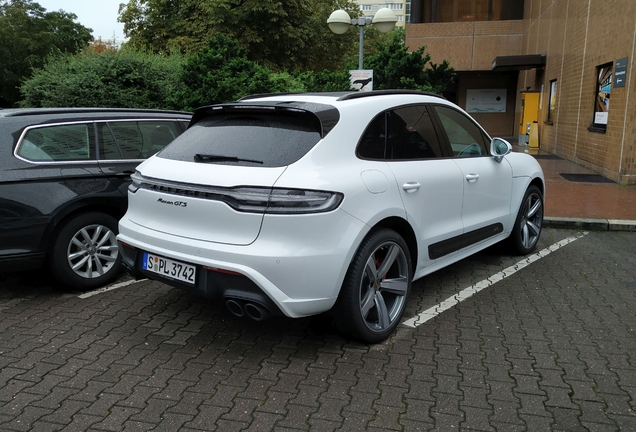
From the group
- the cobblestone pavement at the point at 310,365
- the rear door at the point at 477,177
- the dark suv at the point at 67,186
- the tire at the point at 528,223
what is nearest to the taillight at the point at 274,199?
the cobblestone pavement at the point at 310,365

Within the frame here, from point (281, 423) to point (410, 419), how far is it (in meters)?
0.67

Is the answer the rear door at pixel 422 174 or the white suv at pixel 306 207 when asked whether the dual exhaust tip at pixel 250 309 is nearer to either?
the white suv at pixel 306 207

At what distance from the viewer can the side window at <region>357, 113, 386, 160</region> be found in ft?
13.0

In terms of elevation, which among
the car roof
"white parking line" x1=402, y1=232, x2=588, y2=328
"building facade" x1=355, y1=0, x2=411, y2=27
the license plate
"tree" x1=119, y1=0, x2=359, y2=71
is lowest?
"white parking line" x1=402, y1=232, x2=588, y2=328

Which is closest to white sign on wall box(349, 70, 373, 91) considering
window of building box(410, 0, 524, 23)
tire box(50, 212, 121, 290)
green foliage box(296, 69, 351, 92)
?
green foliage box(296, 69, 351, 92)

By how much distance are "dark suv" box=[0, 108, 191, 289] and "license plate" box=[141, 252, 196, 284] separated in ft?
4.30

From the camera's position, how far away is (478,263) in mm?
6074

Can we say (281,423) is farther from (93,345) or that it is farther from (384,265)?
(93,345)

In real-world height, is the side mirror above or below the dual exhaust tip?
above

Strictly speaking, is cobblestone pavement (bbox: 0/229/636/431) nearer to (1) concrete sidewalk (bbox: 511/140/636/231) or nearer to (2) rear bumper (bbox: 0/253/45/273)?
(2) rear bumper (bbox: 0/253/45/273)

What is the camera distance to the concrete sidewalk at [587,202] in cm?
784

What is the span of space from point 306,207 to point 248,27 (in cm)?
2933

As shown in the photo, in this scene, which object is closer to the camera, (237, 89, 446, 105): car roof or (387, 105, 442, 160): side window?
(237, 89, 446, 105): car roof

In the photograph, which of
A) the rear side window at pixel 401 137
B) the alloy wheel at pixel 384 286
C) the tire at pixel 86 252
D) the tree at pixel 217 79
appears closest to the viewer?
the alloy wheel at pixel 384 286
